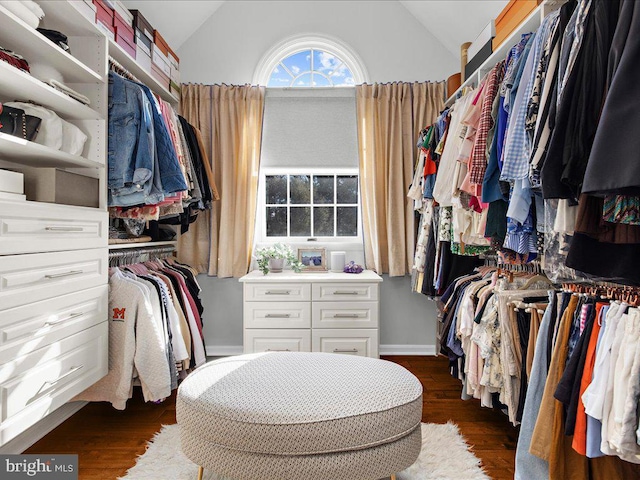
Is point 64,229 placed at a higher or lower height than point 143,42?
lower

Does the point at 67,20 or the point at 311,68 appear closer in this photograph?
the point at 67,20

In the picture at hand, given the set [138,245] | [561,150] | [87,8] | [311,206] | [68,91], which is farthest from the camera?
[311,206]

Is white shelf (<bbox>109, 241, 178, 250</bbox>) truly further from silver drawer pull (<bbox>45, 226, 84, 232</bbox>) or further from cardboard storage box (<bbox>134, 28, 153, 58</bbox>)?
cardboard storage box (<bbox>134, 28, 153, 58</bbox>)

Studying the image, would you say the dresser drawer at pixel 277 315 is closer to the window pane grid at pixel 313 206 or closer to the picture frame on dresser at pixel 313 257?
the picture frame on dresser at pixel 313 257

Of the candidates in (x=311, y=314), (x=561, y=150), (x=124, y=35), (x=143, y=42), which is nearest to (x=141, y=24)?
(x=143, y=42)

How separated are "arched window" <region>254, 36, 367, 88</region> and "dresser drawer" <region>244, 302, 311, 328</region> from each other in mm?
1880

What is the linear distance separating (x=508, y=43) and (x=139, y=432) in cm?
278

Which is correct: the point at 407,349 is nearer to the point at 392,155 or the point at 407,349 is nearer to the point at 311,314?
the point at 311,314

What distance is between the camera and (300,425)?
148 centimetres

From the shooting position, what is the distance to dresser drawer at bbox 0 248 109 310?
5.22 feet

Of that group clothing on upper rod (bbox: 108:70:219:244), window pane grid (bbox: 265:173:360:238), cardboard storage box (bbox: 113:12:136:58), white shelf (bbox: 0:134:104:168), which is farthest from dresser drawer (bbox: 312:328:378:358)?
cardboard storage box (bbox: 113:12:136:58)

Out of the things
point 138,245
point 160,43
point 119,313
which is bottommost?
point 119,313

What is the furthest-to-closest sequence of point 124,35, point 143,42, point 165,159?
point 143,42
point 124,35
point 165,159

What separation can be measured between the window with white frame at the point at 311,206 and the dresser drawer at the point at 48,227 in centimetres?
170
